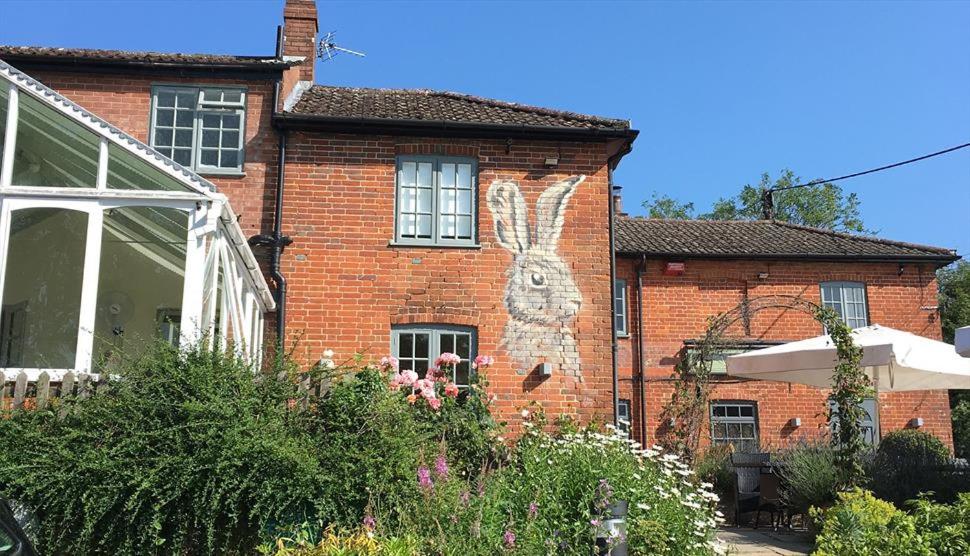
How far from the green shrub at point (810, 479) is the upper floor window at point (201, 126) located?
8.41m

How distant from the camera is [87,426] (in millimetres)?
6559

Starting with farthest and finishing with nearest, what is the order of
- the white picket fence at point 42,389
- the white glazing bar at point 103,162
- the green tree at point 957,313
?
the green tree at point 957,313 < the white glazing bar at point 103,162 < the white picket fence at point 42,389

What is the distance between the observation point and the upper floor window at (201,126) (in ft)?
39.2

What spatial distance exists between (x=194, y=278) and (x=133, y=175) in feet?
5.00

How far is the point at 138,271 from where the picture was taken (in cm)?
1088

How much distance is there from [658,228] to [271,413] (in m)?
15.4

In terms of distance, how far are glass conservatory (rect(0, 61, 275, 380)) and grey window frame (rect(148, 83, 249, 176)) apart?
6.26 ft

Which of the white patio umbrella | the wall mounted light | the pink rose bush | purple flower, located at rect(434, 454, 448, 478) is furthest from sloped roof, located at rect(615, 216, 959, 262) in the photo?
purple flower, located at rect(434, 454, 448, 478)

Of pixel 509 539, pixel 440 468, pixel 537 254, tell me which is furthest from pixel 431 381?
pixel 509 539

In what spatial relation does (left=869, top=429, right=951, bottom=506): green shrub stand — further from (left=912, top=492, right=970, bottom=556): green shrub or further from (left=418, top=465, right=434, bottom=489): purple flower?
(left=418, top=465, right=434, bottom=489): purple flower

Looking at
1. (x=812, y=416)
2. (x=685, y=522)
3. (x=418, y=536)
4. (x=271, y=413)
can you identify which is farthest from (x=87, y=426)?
(x=812, y=416)

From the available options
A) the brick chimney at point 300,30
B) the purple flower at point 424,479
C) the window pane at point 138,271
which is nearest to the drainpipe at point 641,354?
the brick chimney at point 300,30

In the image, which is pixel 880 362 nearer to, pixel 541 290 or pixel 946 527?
pixel 541 290

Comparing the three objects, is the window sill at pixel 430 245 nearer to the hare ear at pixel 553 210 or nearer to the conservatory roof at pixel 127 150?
the hare ear at pixel 553 210
